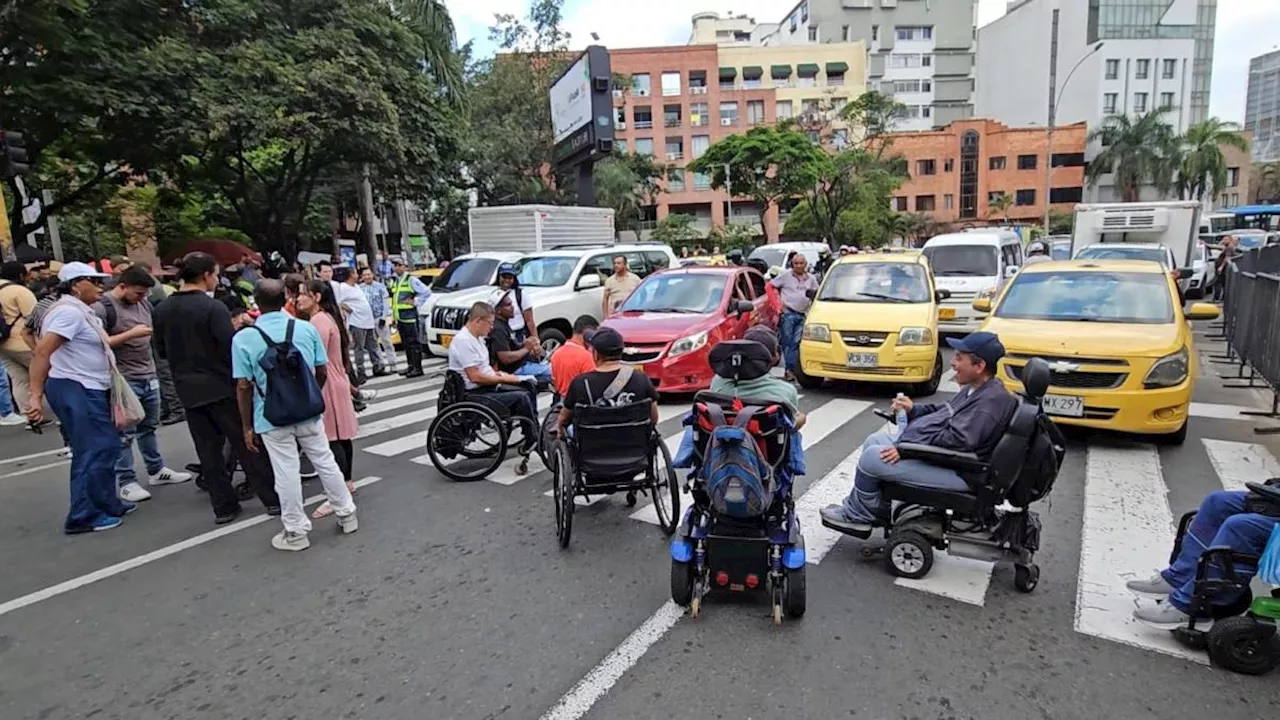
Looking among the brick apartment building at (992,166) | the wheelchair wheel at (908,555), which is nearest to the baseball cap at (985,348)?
the wheelchair wheel at (908,555)

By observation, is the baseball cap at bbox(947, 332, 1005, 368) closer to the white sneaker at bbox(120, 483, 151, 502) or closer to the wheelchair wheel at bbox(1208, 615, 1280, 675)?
the wheelchair wheel at bbox(1208, 615, 1280, 675)

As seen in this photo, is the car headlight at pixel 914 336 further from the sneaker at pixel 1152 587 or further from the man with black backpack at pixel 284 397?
the man with black backpack at pixel 284 397

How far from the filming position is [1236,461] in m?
5.94

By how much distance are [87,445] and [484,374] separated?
2.93m

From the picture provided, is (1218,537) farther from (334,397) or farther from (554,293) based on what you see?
(554,293)

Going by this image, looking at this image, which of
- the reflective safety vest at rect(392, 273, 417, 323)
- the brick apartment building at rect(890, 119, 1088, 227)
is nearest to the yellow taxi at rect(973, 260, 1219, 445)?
the reflective safety vest at rect(392, 273, 417, 323)

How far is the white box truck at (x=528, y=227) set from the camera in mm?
17328

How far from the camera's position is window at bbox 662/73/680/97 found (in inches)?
2395

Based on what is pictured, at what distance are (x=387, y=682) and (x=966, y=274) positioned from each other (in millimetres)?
13767

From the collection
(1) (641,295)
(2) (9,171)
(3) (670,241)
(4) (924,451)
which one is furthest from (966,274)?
(3) (670,241)

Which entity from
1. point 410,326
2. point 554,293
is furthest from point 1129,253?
point 410,326

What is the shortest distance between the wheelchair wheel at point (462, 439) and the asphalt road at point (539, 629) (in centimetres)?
57

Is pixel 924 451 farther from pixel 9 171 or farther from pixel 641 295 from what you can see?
pixel 9 171

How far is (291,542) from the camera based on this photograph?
4754 millimetres
